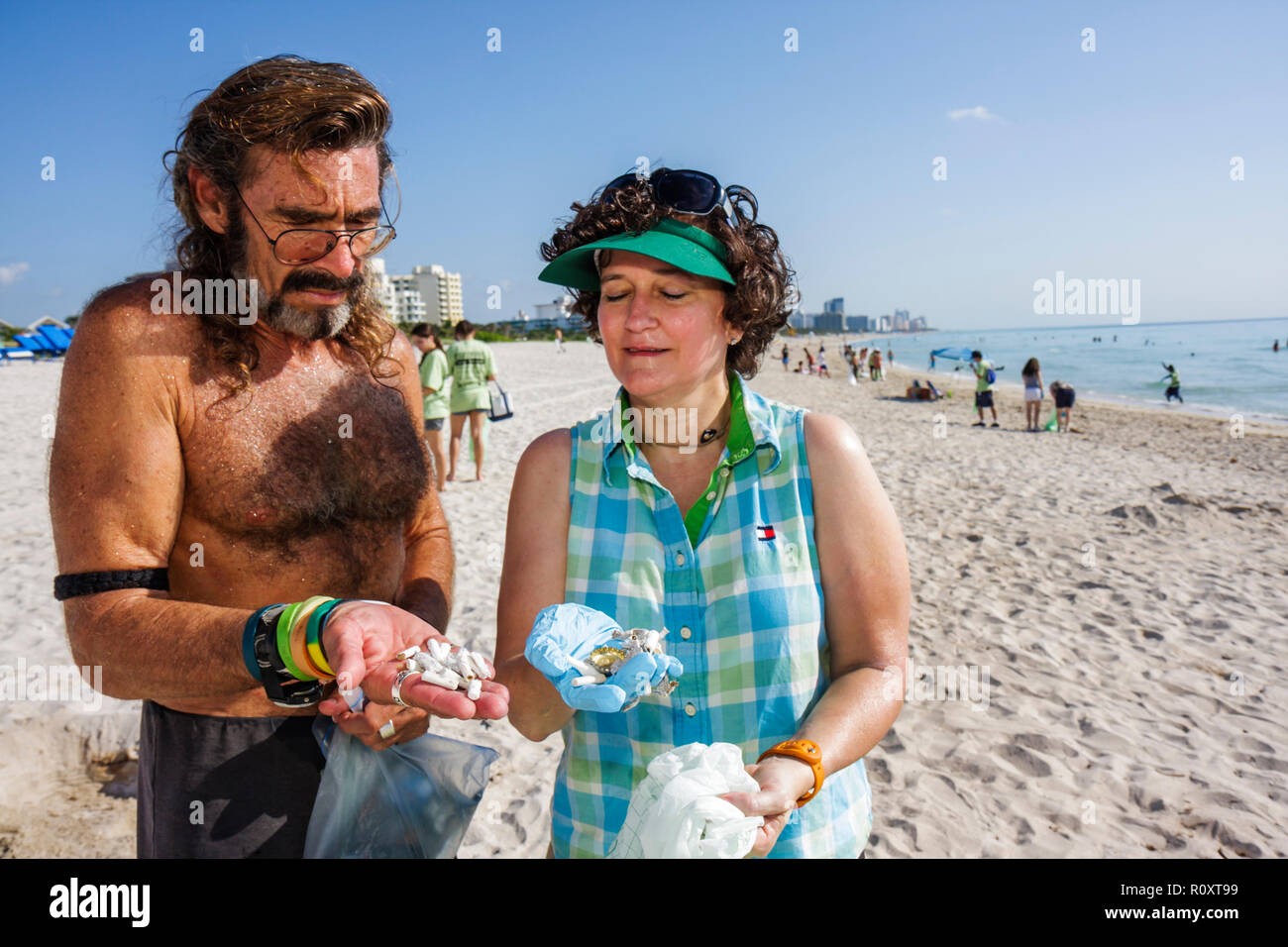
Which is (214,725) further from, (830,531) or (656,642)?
(830,531)

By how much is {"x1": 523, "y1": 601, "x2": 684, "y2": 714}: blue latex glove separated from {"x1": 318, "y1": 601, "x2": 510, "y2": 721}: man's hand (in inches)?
4.5

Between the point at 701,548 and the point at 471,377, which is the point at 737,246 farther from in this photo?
the point at 471,377

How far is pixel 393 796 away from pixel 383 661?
49cm

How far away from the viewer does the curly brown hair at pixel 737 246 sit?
183 centimetres

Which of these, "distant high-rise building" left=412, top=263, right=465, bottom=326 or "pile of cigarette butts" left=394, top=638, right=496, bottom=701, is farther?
"distant high-rise building" left=412, top=263, right=465, bottom=326

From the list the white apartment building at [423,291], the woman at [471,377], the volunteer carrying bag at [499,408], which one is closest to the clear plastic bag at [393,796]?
the volunteer carrying bag at [499,408]

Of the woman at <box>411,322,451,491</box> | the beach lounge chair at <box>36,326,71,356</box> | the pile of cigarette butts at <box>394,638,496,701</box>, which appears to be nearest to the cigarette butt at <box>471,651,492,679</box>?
the pile of cigarette butts at <box>394,638,496,701</box>

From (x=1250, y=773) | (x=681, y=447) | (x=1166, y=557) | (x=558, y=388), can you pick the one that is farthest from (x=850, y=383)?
(x=681, y=447)

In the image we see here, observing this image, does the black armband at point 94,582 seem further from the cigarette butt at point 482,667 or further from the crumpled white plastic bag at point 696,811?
the crumpled white plastic bag at point 696,811

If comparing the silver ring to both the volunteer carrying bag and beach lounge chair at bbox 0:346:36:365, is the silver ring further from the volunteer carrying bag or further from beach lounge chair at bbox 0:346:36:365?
beach lounge chair at bbox 0:346:36:365

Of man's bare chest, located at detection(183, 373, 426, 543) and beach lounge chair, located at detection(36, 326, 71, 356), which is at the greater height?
beach lounge chair, located at detection(36, 326, 71, 356)

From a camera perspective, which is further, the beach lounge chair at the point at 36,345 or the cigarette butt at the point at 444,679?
the beach lounge chair at the point at 36,345

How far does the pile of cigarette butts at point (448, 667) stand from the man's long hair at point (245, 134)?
0.83 metres

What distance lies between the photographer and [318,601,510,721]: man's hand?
56.2 inches
